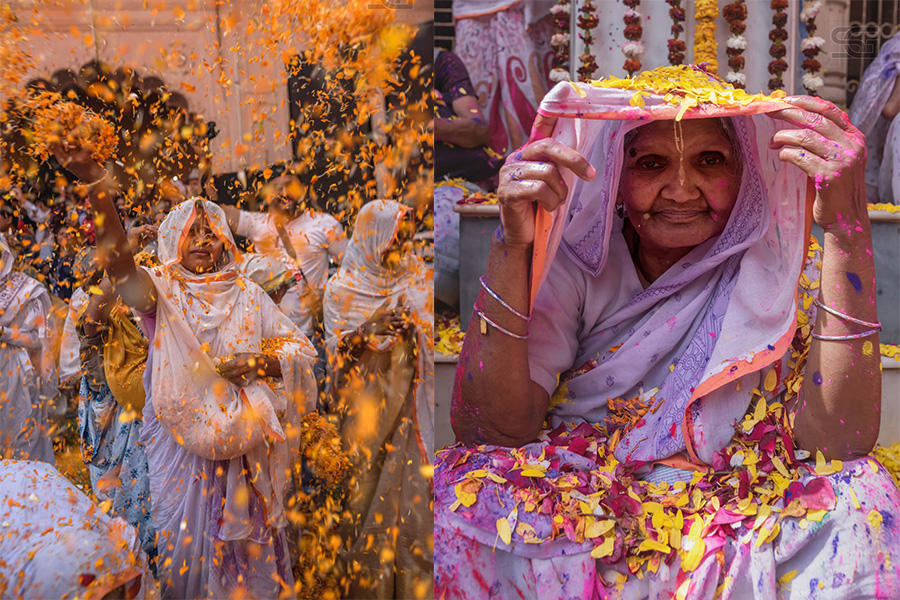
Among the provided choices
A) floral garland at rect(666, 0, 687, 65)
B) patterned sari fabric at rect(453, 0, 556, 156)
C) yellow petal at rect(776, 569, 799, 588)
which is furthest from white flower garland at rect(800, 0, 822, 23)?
yellow petal at rect(776, 569, 799, 588)

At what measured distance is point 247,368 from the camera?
52.2 inches

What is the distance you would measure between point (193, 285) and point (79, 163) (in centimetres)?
31

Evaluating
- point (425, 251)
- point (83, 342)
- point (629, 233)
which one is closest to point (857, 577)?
point (629, 233)

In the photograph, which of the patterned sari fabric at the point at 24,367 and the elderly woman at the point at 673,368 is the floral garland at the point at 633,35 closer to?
the elderly woman at the point at 673,368

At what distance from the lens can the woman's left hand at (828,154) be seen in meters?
1.36

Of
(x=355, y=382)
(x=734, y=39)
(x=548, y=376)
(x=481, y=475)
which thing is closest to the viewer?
(x=355, y=382)

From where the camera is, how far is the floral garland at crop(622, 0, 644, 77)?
7.30 feet

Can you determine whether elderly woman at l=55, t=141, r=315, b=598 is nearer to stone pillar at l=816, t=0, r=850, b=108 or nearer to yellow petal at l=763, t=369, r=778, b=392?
yellow petal at l=763, t=369, r=778, b=392

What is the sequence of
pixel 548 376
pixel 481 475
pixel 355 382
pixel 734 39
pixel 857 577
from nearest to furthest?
1. pixel 857 577
2. pixel 355 382
3. pixel 481 475
4. pixel 548 376
5. pixel 734 39

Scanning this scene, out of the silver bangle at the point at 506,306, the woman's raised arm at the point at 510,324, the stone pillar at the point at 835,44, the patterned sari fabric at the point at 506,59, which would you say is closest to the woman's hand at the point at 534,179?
the woman's raised arm at the point at 510,324

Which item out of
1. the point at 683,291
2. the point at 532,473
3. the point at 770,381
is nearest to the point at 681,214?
the point at 683,291

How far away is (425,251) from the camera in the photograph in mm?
1365

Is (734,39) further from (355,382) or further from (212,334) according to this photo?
(212,334)

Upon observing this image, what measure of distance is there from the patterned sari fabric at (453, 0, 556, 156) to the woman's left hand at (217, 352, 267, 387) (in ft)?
4.62
